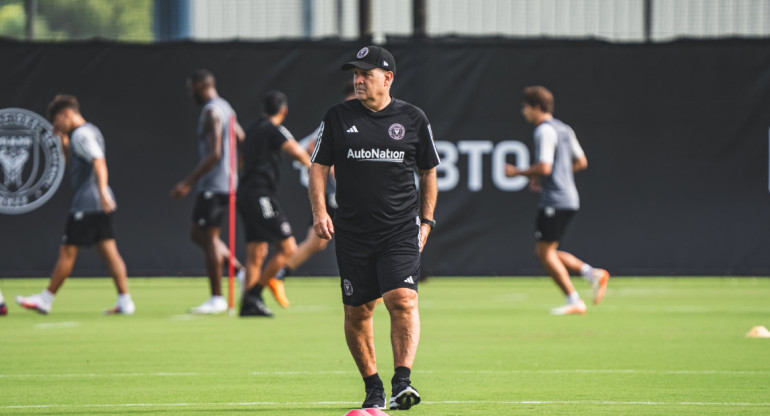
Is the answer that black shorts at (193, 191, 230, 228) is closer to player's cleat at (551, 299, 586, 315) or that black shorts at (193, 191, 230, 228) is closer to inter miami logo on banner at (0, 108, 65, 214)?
player's cleat at (551, 299, 586, 315)

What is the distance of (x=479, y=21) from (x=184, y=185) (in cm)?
623

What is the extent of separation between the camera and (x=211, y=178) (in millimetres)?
13938

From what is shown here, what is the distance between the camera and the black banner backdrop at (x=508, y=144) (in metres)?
17.7

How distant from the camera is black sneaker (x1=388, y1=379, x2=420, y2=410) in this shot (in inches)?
262

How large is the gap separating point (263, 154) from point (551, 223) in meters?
3.08

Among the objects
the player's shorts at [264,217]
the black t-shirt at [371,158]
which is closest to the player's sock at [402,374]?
the black t-shirt at [371,158]

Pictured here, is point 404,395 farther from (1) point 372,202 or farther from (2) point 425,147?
(2) point 425,147

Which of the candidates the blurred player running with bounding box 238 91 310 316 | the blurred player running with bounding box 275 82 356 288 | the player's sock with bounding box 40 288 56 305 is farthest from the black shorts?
the player's sock with bounding box 40 288 56 305

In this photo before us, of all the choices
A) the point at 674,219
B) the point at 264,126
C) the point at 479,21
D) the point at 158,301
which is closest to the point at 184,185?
the point at 264,126

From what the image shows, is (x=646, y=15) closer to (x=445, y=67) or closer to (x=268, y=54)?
(x=445, y=67)

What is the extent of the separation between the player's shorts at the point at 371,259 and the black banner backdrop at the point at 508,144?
10.5 meters

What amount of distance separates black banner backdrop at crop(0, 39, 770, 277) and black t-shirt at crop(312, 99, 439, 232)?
34.5 ft

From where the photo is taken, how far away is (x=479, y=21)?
18078mm

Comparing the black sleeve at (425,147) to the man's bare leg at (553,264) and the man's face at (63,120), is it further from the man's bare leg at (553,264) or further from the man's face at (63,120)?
the man's face at (63,120)
